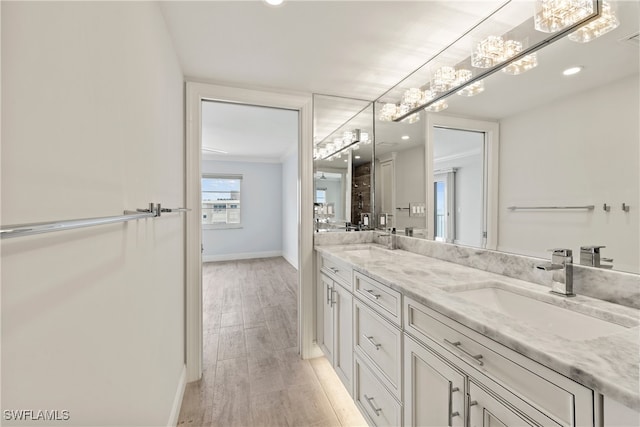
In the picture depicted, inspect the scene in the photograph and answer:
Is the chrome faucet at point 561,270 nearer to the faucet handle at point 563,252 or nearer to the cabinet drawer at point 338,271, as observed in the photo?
the faucet handle at point 563,252

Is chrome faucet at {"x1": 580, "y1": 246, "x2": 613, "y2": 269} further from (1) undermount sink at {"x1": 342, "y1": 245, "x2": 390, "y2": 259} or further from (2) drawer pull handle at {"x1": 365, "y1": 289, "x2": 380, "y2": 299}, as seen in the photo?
(1) undermount sink at {"x1": 342, "y1": 245, "x2": 390, "y2": 259}

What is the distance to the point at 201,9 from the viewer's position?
4.59 feet

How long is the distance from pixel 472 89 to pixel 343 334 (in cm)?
180

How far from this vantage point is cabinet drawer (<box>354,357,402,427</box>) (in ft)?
4.16

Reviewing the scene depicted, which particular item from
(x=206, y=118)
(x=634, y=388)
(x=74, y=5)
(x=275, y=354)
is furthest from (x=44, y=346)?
(x=206, y=118)

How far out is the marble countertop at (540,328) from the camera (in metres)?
0.56

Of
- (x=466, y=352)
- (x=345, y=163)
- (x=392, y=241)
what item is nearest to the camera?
(x=466, y=352)

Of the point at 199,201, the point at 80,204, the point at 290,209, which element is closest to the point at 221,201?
the point at 290,209

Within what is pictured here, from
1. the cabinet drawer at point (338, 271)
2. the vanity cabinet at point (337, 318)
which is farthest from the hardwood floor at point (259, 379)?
the cabinet drawer at point (338, 271)

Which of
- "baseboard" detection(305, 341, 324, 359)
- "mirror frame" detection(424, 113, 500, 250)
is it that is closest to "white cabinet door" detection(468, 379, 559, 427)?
"mirror frame" detection(424, 113, 500, 250)

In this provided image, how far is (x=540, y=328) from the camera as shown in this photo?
890 mm

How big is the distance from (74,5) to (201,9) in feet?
3.20

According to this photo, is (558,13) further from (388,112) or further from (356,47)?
(388,112)

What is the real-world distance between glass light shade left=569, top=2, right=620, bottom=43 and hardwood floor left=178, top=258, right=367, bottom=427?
2268mm
